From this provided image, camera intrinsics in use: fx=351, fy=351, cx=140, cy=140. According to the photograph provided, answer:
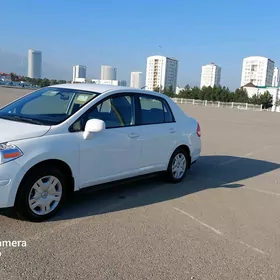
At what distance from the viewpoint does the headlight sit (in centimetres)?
363

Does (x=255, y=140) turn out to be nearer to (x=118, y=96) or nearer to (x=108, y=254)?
(x=118, y=96)

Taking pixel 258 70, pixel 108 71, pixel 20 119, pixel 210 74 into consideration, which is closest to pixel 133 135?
pixel 20 119

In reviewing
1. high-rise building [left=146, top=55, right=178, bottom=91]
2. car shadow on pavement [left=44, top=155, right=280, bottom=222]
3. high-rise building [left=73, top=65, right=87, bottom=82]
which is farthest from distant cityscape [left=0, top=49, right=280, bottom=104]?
car shadow on pavement [left=44, top=155, right=280, bottom=222]

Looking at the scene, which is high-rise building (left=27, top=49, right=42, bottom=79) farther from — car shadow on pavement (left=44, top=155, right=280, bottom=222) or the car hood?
the car hood

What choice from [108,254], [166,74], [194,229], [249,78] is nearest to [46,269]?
[108,254]

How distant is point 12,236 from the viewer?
369 centimetres

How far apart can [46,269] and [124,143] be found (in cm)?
223

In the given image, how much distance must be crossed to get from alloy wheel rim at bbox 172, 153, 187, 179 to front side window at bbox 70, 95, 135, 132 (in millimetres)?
1373

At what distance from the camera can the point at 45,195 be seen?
4121 mm

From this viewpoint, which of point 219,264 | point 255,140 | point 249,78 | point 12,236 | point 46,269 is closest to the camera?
point 46,269

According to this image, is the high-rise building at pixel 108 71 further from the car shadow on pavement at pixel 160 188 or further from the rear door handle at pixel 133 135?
the rear door handle at pixel 133 135

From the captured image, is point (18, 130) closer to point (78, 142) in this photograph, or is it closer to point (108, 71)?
point (78, 142)

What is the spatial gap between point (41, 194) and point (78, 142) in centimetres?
75

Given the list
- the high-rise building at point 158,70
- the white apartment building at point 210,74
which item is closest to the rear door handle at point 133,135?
the high-rise building at point 158,70
